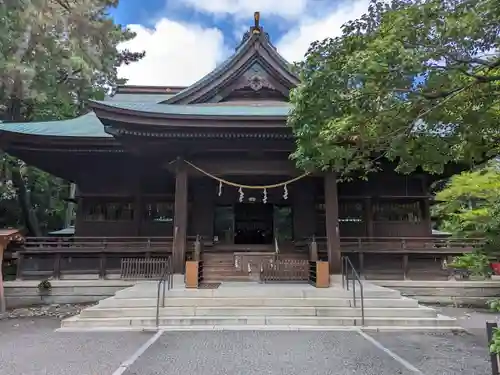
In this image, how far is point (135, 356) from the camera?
16.0 feet

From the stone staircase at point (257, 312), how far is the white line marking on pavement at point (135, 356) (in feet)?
2.62

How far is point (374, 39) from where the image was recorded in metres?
3.95

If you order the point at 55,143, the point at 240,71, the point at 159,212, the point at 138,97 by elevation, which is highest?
the point at 138,97

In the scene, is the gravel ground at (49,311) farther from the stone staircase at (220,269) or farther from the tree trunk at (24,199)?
the tree trunk at (24,199)

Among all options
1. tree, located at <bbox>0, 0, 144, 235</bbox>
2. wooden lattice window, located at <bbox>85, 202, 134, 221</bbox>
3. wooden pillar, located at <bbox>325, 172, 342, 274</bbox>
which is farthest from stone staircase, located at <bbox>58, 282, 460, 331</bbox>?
tree, located at <bbox>0, 0, 144, 235</bbox>

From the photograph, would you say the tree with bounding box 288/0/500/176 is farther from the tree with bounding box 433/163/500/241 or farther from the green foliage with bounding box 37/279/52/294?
the green foliage with bounding box 37/279/52/294

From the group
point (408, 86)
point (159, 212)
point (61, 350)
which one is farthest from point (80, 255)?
point (408, 86)

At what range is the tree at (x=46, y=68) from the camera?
14.2m

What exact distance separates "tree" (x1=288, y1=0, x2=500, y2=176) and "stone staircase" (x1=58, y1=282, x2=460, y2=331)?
10.7ft

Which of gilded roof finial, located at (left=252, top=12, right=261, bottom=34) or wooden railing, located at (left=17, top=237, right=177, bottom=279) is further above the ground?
gilded roof finial, located at (left=252, top=12, right=261, bottom=34)

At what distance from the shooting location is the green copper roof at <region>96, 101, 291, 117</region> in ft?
29.7

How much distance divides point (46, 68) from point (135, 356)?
16.2m

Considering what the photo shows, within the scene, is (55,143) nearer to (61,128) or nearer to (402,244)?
(61,128)

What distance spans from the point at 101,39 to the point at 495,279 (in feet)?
76.0
